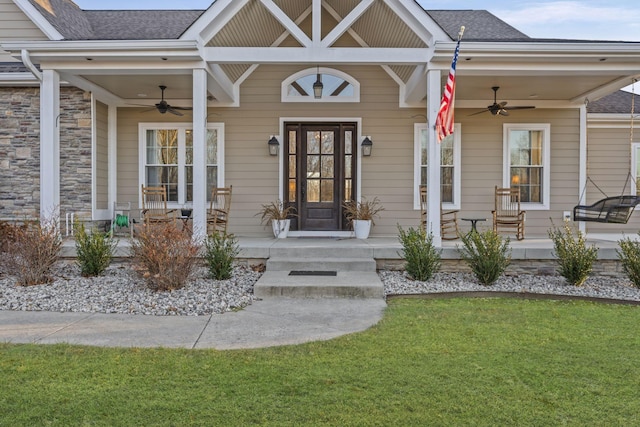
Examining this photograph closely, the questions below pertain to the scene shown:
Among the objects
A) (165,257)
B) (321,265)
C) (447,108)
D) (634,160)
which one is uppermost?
(447,108)

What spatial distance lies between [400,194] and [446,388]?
613cm

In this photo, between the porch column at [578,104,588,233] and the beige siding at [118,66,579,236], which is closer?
the beige siding at [118,66,579,236]

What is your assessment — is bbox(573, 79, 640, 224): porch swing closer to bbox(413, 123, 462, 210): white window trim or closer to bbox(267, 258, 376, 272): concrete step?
bbox(413, 123, 462, 210): white window trim

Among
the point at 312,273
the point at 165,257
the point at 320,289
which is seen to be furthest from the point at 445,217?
the point at 165,257

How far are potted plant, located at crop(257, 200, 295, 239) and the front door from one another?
240 mm

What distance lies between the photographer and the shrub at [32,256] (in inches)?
218

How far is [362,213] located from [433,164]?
6.21 feet

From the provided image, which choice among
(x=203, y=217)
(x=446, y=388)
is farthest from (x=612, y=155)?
(x=446, y=388)

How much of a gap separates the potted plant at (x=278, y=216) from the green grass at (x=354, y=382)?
4382mm

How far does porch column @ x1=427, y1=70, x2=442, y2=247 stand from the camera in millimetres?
6410

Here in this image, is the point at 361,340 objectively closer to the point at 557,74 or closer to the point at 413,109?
the point at 557,74

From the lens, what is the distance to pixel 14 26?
8.18 metres

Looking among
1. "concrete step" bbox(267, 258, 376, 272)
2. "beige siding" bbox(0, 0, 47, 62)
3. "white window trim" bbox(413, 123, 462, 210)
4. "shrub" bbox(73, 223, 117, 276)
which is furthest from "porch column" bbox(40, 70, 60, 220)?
"white window trim" bbox(413, 123, 462, 210)

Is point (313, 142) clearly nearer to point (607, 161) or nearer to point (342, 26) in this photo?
point (342, 26)
